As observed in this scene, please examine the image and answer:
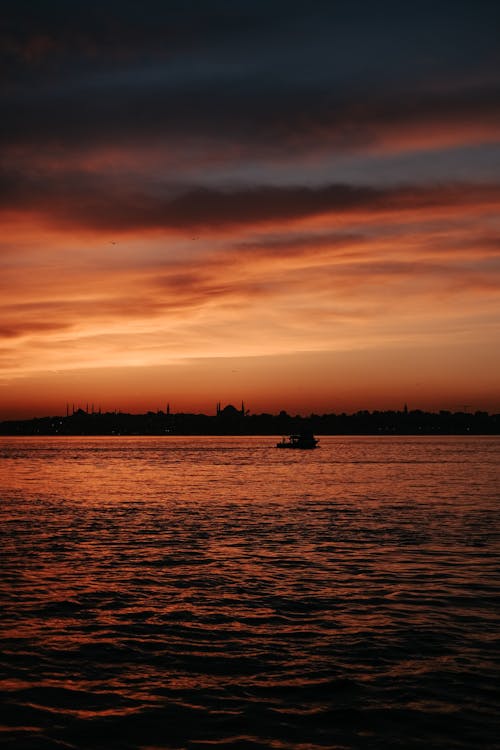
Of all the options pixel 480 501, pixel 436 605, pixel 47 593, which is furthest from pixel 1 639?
pixel 480 501

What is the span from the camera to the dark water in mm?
14906

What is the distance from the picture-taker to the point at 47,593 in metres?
27.3

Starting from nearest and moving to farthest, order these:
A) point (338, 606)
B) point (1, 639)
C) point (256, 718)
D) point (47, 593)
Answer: point (256, 718) → point (1, 639) → point (338, 606) → point (47, 593)

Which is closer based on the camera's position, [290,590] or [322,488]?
[290,590]

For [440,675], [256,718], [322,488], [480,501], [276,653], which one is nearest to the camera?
[256,718]

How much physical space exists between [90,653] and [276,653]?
4.85 metres

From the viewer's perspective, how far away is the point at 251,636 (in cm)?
2120

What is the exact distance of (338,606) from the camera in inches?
976

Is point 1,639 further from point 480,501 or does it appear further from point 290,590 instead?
point 480,501

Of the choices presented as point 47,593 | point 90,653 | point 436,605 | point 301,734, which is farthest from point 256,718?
point 47,593

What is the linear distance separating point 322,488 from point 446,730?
70.9 meters

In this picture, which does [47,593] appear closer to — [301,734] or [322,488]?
[301,734]

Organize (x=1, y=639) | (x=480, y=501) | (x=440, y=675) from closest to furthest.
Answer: (x=440, y=675) → (x=1, y=639) → (x=480, y=501)

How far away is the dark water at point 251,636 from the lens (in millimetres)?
14906
